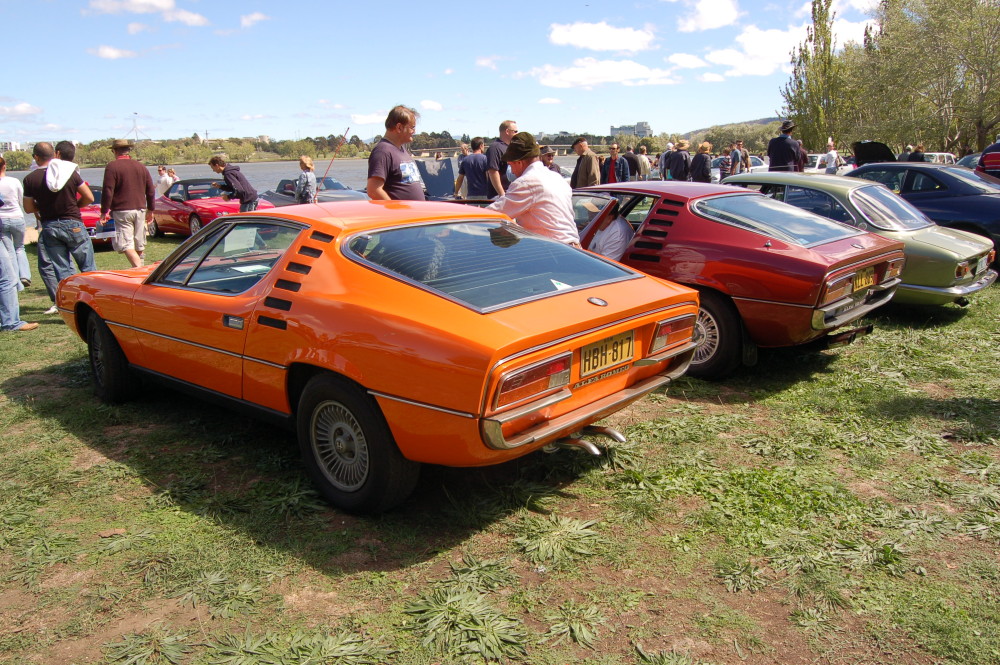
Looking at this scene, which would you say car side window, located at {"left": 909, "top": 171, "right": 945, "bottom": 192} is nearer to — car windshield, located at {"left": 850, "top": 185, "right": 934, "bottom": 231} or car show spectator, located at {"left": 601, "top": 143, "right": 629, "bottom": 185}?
car windshield, located at {"left": 850, "top": 185, "right": 934, "bottom": 231}

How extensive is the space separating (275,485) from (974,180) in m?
9.06

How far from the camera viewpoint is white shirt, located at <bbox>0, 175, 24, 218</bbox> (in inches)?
283

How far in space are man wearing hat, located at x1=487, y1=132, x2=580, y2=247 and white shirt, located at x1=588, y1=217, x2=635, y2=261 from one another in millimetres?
672

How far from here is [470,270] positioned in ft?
11.5

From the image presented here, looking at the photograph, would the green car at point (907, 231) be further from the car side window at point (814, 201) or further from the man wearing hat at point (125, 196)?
the man wearing hat at point (125, 196)

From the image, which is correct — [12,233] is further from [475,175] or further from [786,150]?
[786,150]

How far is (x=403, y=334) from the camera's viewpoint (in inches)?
119

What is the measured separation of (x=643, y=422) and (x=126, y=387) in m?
3.52

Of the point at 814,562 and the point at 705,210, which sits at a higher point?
the point at 705,210

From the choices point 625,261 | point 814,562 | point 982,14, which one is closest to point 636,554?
point 814,562

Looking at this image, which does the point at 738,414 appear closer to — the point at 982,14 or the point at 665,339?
the point at 665,339

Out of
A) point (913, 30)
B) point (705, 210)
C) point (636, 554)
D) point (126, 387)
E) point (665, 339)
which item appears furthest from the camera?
point (913, 30)

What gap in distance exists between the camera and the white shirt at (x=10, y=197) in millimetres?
7199

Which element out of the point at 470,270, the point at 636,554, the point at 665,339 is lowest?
the point at 636,554
